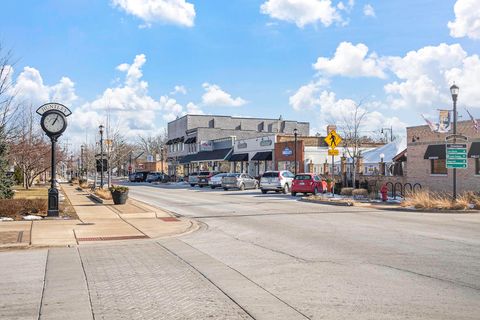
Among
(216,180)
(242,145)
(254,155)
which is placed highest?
(242,145)

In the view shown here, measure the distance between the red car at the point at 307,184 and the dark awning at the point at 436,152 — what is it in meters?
6.80

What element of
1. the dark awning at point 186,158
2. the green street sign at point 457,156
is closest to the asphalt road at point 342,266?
the green street sign at point 457,156

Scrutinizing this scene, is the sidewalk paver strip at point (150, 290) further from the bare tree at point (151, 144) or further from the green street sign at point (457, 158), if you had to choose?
the bare tree at point (151, 144)

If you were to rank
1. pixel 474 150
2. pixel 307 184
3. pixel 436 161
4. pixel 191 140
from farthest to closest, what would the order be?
pixel 191 140, pixel 307 184, pixel 436 161, pixel 474 150

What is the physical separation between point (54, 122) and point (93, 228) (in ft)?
16.3

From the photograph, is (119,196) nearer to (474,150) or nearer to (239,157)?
(474,150)

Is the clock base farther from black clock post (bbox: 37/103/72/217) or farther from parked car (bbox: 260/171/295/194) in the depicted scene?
parked car (bbox: 260/171/295/194)

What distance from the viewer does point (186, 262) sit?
973 centimetres

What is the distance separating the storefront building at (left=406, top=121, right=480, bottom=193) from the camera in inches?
1114

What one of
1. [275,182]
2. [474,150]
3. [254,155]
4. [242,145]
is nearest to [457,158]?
[474,150]

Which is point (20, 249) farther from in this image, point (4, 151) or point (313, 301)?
point (4, 151)

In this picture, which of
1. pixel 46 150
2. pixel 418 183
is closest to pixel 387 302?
pixel 418 183

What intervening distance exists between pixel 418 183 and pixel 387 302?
1046 inches

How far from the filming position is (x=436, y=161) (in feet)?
101
